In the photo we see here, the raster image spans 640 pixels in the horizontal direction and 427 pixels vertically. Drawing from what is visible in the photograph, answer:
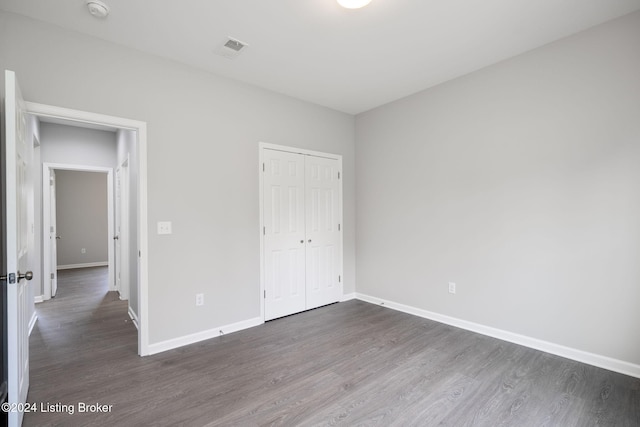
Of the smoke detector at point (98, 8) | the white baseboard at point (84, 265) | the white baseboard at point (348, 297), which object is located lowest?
the white baseboard at point (348, 297)

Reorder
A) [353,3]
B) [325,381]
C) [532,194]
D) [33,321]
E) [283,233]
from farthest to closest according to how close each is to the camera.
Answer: [283,233] → [33,321] → [532,194] → [325,381] → [353,3]

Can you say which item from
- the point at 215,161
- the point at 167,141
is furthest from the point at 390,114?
the point at 167,141

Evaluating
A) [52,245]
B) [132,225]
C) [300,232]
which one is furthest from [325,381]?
[52,245]

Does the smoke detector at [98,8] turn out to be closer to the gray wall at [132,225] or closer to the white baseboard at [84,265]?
the gray wall at [132,225]

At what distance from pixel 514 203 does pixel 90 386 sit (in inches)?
155

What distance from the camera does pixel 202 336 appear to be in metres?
3.07

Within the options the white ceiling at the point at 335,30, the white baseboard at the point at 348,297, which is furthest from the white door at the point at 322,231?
the white ceiling at the point at 335,30

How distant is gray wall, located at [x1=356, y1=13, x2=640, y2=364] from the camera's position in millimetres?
2377

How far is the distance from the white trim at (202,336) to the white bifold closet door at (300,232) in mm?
243

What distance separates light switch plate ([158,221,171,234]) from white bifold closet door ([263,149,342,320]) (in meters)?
1.06

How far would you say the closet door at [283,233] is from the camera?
3613 millimetres

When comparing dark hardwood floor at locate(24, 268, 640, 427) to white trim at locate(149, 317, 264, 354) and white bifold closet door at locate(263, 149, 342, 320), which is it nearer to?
white trim at locate(149, 317, 264, 354)

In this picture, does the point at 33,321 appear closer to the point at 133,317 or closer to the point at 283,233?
the point at 133,317

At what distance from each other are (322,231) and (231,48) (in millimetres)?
2437
